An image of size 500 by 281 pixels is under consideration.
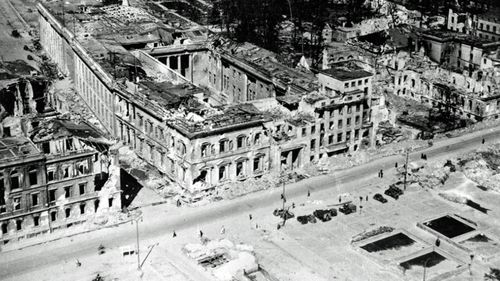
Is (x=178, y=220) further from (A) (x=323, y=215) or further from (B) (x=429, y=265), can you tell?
(B) (x=429, y=265)

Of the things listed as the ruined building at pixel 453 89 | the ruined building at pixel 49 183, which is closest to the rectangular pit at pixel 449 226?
the ruined building at pixel 453 89

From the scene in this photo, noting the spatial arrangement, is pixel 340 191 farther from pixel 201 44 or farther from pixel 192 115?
pixel 201 44

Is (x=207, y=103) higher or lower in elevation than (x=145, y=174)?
higher

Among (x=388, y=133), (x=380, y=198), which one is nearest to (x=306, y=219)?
(x=380, y=198)

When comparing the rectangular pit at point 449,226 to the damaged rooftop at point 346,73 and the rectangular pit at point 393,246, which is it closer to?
the rectangular pit at point 393,246

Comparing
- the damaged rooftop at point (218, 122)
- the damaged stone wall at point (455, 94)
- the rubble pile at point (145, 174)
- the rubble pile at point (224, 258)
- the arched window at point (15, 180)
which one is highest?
the damaged rooftop at point (218, 122)

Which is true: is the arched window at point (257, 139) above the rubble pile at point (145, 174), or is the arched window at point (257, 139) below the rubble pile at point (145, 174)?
above

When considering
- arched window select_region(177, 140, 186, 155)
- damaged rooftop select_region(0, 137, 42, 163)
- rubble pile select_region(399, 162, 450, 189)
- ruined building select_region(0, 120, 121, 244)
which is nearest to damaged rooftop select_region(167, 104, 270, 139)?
arched window select_region(177, 140, 186, 155)

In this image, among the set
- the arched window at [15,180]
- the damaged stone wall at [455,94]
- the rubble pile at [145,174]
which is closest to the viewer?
the arched window at [15,180]
